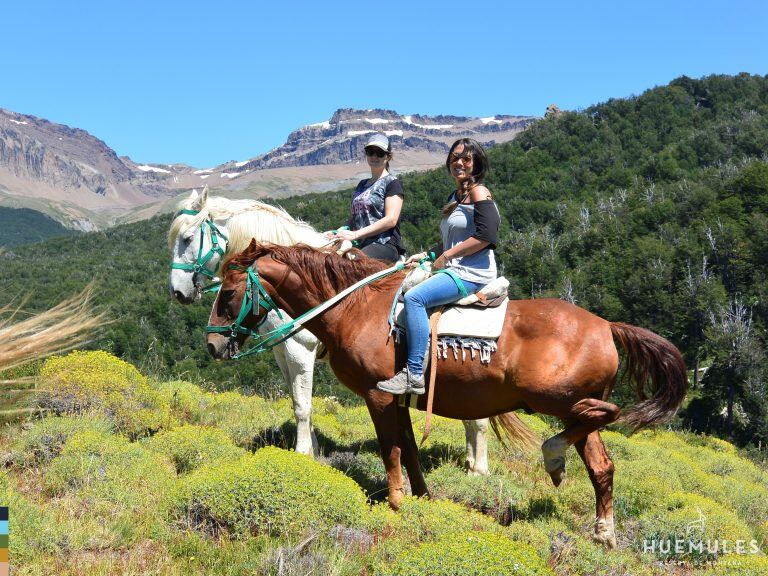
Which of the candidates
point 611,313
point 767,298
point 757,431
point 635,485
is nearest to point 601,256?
point 611,313

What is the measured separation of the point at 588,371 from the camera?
4664 mm

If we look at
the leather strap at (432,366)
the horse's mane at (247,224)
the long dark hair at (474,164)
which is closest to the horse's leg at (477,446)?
the leather strap at (432,366)

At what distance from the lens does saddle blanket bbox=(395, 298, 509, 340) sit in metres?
4.82

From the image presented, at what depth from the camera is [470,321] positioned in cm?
486

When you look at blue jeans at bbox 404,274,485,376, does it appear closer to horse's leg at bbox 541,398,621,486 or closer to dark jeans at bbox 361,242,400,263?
horse's leg at bbox 541,398,621,486

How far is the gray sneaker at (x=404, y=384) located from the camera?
15.5ft

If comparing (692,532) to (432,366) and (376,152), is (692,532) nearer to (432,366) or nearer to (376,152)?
(432,366)

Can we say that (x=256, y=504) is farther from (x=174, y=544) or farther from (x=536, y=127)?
(x=536, y=127)

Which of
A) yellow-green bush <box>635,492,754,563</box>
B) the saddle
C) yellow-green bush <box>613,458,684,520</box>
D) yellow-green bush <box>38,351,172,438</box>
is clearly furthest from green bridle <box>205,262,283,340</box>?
yellow-green bush <box>613,458,684,520</box>

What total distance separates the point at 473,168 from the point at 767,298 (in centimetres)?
6479

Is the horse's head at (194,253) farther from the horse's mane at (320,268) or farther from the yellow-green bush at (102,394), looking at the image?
the horse's mane at (320,268)

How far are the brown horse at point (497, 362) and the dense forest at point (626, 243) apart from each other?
7.38 m

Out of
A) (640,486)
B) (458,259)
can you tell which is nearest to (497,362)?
(458,259)

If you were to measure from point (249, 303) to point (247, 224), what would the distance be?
2.10 meters
